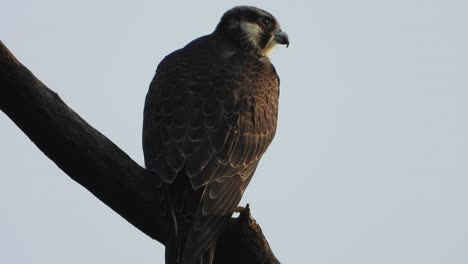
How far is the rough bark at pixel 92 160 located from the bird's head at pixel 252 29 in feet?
10.2

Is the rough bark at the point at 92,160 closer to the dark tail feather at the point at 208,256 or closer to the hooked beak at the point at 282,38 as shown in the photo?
the dark tail feather at the point at 208,256

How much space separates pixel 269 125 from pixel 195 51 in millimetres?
1102

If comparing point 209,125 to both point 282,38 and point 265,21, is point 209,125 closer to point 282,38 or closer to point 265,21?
point 282,38

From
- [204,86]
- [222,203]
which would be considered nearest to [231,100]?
[204,86]

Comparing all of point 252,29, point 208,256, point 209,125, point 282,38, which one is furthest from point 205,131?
point 282,38

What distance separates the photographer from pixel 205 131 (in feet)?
22.4

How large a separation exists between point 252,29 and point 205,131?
2.55m

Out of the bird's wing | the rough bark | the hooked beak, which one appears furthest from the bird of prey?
the hooked beak

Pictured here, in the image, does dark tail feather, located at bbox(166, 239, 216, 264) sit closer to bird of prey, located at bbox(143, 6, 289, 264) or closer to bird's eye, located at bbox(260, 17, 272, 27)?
bird of prey, located at bbox(143, 6, 289, 264)

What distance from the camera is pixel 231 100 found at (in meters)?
7.26

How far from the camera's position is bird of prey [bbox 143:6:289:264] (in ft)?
20.3

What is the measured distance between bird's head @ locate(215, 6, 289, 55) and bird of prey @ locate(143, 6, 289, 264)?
170mm

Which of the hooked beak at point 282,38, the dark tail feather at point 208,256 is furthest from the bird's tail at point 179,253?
the hooked beak at point 282,38

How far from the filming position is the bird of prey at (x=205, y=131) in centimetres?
618
